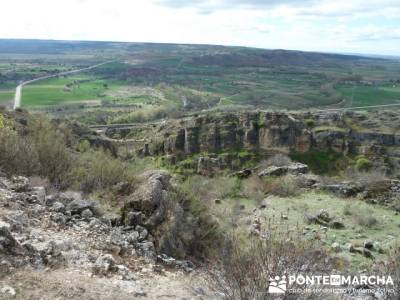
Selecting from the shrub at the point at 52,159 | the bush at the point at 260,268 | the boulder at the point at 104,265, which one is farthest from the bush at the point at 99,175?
the bush at the point at 260,268

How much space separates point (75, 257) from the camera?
8320 mm

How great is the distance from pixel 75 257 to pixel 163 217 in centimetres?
299

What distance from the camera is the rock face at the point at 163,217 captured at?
34.1ft

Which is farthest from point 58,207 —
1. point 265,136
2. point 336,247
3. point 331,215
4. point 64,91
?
point 64,91

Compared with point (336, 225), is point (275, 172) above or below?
below

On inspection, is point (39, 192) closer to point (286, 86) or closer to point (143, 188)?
point (143, 188)

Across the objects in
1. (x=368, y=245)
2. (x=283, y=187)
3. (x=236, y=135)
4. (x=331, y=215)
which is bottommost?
(x=236, y=135)

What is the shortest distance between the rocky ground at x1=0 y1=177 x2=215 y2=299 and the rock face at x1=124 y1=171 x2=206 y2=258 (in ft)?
1.12

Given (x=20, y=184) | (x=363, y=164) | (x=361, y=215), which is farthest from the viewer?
(x=363, y=164)

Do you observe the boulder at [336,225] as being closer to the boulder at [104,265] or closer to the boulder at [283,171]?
the boulder at [104,265]

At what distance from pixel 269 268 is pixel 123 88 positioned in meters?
139

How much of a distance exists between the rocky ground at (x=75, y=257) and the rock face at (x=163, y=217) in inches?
13.4

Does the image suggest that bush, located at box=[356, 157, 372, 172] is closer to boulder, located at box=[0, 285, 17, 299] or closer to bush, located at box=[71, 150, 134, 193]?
bush, located at box=[71, 150, 134, 193]

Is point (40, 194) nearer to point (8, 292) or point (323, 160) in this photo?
point (8, 292)
